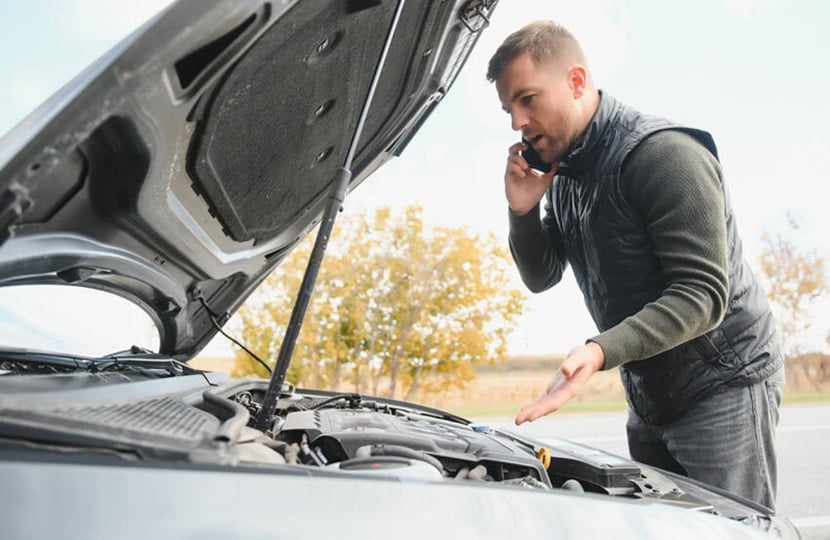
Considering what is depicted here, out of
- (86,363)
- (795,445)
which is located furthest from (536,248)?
(795,445)

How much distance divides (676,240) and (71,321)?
149 cm

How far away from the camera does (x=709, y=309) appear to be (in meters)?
1.60

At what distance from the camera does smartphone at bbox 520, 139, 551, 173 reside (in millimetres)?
2102

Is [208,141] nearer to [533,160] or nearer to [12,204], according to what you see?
[12,204]

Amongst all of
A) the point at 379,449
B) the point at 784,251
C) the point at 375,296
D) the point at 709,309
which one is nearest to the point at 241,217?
the point at 379,449

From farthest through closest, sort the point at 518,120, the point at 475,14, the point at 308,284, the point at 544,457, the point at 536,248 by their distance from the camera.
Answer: the point at 536,248
the point at 518,120
the point at 475,14
the point at 544,457
the point at 308,284

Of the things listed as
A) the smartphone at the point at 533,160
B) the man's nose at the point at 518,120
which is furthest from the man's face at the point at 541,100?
the smartphone at the point at 533,160

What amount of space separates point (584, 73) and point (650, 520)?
1.31 meters

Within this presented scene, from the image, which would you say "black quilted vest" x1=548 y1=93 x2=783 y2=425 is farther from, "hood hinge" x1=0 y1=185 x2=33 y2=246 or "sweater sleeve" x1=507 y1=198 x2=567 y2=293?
"hood hinge" x1=0 y1=185 x2=33 y2=246

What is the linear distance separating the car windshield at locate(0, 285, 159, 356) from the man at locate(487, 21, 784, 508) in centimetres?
120

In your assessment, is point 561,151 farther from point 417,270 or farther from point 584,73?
point 417,270

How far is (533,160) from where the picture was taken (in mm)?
2125

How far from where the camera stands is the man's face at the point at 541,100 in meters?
1.88

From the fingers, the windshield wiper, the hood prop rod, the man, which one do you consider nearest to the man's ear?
the man
